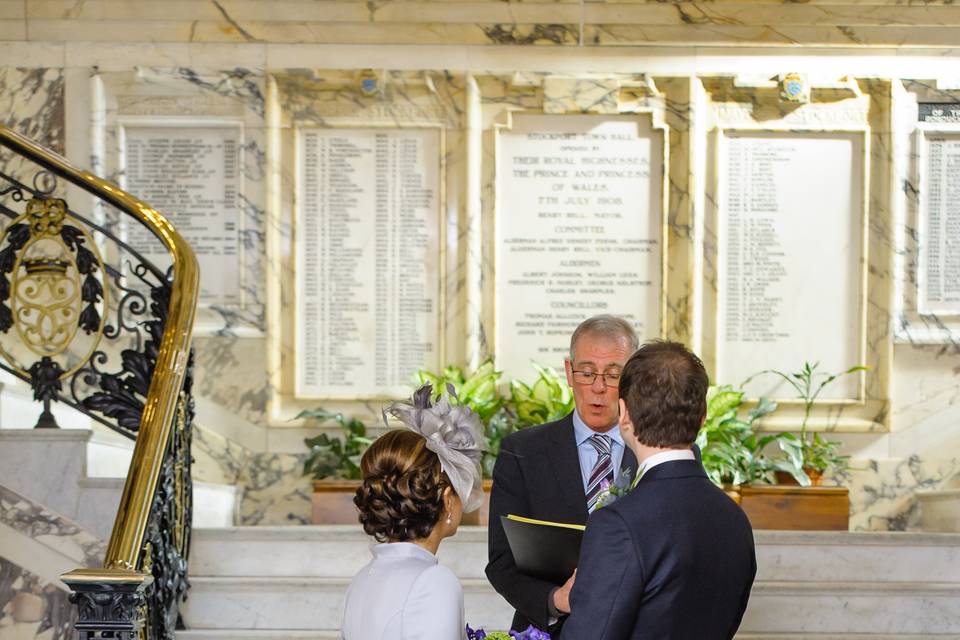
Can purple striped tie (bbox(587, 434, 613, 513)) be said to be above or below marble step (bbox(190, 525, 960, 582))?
above

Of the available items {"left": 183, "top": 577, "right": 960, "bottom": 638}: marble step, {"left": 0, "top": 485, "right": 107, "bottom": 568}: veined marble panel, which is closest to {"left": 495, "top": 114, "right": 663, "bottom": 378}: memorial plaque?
{"left": 183, "top": 577, "right": 960, "bottom": 638}: marble step

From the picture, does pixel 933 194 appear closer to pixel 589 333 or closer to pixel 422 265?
pixel 422 265

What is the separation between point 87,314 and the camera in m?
5.22

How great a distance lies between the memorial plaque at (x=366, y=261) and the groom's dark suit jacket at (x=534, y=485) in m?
3.72

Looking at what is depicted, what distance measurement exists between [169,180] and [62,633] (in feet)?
10.6

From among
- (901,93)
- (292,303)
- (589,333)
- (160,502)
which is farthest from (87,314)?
(901,93)

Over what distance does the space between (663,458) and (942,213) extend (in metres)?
5.36

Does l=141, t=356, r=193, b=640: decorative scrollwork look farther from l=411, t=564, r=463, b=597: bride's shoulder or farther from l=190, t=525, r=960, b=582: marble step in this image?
l=411, t=564, r=463, b=597: bride's shoulder

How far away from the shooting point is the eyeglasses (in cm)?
345

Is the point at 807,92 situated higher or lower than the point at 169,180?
higher

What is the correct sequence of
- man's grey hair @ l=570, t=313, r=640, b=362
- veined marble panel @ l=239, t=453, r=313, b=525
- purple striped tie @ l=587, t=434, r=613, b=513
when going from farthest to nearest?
1. veined marble panel @ l=239, t=453, r=313, b=525
2. man's grey hair @ l=570, t=313, r=640, b=362
3. purple striped tie @ l=587, t=434, r=613, b=513

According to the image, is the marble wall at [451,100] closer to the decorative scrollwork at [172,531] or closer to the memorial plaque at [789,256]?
the memorial plaque at [789,256]

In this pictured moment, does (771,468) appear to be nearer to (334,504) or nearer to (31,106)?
(334,504)

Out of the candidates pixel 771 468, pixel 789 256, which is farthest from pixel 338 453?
pixel 789 256
